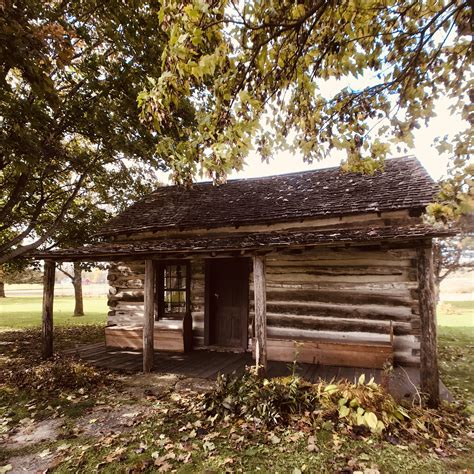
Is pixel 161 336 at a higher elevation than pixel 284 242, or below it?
below

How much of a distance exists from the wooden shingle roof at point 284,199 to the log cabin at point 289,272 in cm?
5

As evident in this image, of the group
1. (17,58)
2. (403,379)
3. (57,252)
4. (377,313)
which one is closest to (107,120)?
(57,252)

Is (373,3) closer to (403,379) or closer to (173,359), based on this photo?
(403,379)

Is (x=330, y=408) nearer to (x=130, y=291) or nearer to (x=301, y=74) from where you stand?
(x=301, y=74)

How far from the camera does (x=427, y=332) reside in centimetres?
517

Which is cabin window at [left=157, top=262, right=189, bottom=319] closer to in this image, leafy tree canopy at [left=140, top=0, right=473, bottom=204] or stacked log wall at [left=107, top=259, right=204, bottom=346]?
stacked log wall at [left=107, top=259, right=204, bottom=346]

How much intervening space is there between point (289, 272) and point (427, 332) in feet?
11.7

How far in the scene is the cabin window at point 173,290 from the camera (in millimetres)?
9375

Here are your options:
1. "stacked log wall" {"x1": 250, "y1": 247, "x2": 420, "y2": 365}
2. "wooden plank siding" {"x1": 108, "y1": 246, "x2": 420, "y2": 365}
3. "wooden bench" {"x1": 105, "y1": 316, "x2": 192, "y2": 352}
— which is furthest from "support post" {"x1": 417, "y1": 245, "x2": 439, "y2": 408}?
"wooden bench" {"x1": 105, "y1": 316, "x2": 192, "y2": 352}

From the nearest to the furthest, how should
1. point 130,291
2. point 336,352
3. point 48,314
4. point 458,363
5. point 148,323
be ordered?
point 336,352 → point 148,323 → point 458,363 → point 48,314 → point 130,291

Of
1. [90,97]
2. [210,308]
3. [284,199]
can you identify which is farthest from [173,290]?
[90,97]

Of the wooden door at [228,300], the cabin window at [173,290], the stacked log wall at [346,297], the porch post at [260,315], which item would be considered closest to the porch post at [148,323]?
the cabin window at [173,290]

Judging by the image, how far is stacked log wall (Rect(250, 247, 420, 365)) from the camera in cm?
707

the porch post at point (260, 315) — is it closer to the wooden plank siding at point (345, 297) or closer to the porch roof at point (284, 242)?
the porch roof at point (284, 242)
